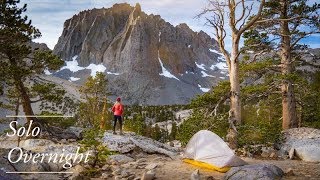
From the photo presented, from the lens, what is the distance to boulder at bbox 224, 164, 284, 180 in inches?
419

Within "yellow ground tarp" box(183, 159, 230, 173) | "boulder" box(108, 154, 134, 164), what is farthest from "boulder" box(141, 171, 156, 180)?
"boulder" box(108, 154, 134, 164)

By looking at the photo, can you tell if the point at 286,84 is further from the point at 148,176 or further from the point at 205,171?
the point at 148,176

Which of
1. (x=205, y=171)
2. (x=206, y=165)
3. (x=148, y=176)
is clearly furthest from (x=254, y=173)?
(x=206, y=165)

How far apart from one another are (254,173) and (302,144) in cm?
831

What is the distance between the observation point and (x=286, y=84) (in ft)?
70.9

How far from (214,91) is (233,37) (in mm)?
2882

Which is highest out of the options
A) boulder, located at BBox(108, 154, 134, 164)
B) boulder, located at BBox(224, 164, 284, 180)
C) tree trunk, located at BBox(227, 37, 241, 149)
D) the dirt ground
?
tree trunk, located at BBox(227, 37, 241, 149)

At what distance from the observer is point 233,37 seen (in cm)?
1858

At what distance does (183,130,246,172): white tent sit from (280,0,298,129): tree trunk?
28.3 feet

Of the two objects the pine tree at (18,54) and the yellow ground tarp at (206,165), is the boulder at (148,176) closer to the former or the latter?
the yellow ground tarp at (206,165)

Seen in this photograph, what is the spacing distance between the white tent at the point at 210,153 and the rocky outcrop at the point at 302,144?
4413 mm

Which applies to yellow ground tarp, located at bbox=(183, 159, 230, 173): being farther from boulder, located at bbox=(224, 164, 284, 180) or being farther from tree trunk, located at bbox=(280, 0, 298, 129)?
tree trunk, located at bbox=(280, 0, 298, 129)

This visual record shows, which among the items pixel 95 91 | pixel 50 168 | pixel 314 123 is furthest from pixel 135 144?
pixel 95 91

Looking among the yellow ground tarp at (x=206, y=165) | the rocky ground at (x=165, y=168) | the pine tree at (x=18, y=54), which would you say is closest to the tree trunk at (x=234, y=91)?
the rocky ground at (x=165, y=168)
